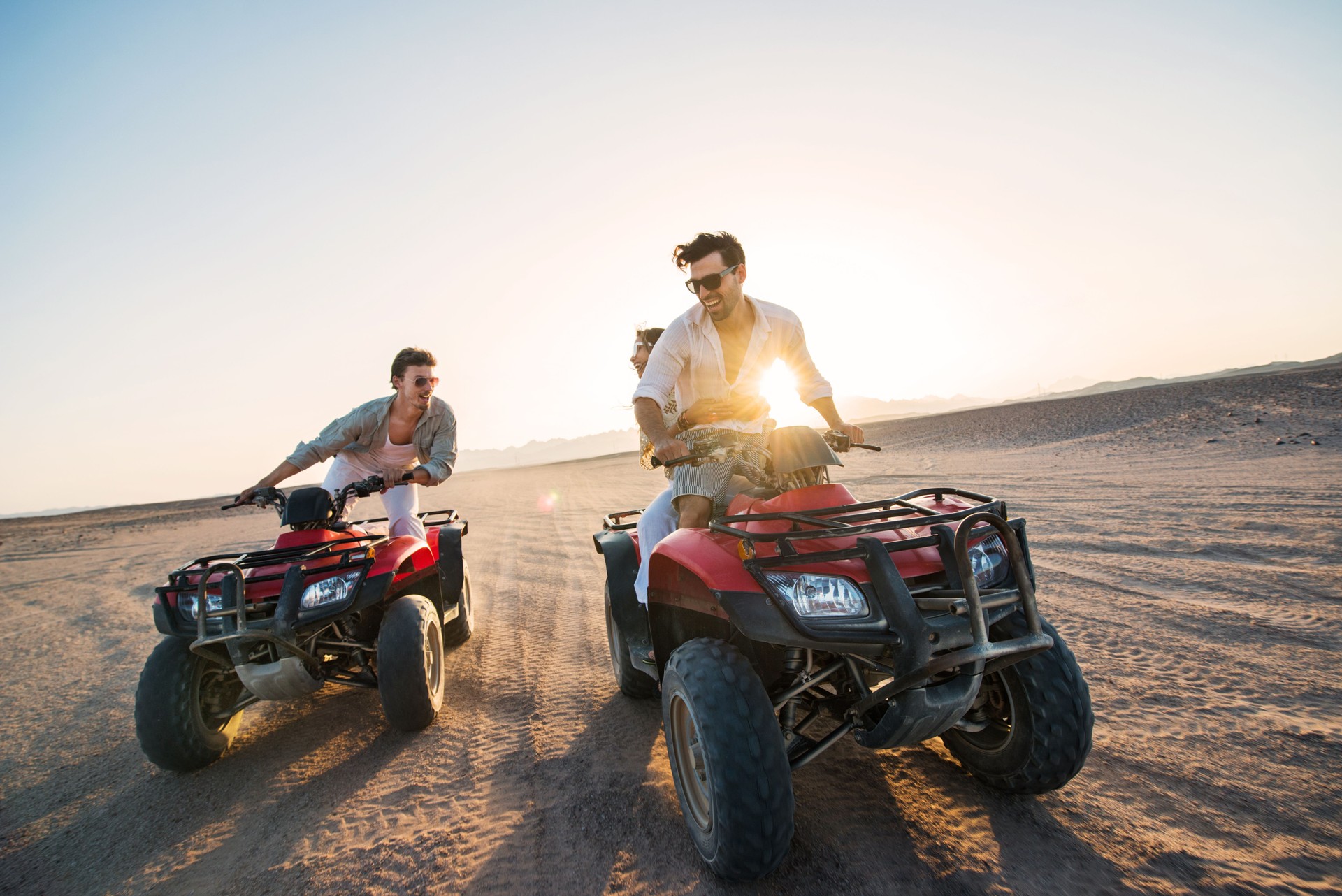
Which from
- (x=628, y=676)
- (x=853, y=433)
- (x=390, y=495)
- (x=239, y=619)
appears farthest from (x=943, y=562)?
(x=390, y=495)

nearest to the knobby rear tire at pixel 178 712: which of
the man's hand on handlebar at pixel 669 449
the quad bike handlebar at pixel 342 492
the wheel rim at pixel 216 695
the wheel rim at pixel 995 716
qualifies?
the wheel rim at pixel 216 695

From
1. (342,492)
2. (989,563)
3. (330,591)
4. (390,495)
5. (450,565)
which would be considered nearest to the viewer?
(989,563)

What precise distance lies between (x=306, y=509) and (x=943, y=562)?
362 cm

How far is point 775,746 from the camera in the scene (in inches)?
86.1

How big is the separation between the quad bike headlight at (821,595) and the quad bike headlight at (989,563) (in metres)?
0.48

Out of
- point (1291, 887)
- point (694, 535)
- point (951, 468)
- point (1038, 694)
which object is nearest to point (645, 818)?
point (694, 535)

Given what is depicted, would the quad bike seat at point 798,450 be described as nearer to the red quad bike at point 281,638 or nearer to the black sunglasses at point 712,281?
the black sunglasses at point 712,281

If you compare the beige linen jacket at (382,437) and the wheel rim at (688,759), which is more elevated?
the beige linen jacket at (382,437)

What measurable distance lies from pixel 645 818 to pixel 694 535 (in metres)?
1.20

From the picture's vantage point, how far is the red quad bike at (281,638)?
3441 mm

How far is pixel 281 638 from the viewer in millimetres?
3369

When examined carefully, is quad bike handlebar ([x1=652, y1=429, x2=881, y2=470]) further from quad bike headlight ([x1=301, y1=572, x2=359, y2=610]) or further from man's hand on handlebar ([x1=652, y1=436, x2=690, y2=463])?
quad bike headlight ([x1=301, y1=572, x2=359, y2=610])

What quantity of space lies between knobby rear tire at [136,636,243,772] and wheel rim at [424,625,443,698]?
41.9 inches

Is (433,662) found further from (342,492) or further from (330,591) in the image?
(342,492)
